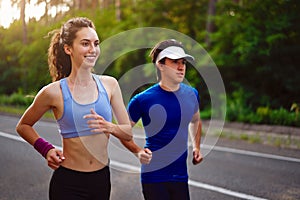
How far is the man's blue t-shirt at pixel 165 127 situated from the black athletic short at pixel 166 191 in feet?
0.11

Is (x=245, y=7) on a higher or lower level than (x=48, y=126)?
higher

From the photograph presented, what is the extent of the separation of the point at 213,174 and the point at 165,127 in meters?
3.94

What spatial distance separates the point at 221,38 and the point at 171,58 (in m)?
12.2

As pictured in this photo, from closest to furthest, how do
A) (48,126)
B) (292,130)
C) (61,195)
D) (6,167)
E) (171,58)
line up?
(61,195), (171,58), (6,167), (292,130), (48,126)

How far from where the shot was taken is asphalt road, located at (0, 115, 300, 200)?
5.97 meters

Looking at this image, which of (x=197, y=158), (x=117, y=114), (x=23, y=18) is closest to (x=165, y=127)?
(x=197, y=158)

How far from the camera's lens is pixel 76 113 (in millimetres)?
2566

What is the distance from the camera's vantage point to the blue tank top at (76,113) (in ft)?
8.43

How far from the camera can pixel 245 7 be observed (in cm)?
1441

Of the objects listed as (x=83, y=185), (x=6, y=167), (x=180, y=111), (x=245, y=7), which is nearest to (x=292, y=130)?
(x=245, y=7)

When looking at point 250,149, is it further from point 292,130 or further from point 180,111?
point 180,111

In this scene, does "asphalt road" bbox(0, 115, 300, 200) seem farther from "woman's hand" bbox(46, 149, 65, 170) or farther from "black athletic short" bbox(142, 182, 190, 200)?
"woman's hand" bbox(46, 149, 65, 170)

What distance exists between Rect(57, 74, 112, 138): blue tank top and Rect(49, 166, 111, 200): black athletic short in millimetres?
241

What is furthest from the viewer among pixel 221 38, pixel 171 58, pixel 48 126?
pixel 221 38
